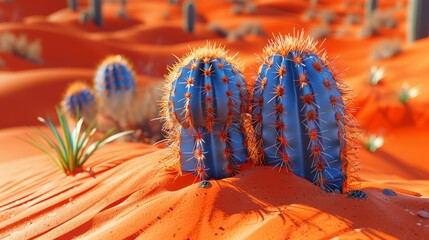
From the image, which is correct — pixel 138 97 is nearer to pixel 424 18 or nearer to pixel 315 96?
pixel 315 96

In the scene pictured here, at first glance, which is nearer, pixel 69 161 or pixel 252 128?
pixel 252 128

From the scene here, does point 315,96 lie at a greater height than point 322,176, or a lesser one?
greater

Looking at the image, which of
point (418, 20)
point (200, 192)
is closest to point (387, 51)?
point (418, 20)

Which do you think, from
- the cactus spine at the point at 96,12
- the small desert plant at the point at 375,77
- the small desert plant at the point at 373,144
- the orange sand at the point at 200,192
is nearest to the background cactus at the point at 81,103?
the orange sand at the point at 200,192

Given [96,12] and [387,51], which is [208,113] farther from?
[96,12]

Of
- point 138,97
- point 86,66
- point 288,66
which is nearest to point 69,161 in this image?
point 288,66

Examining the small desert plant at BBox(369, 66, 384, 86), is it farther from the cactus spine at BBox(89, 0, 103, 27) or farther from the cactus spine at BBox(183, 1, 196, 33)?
the cactus spine at BBox(89, 0, 103, 27)

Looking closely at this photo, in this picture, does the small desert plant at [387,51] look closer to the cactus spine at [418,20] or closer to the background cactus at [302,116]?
the cactus spine at [418,20]

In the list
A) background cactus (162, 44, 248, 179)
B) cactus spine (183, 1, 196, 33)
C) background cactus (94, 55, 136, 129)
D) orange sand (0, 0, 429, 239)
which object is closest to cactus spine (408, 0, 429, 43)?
orange sand (0, 0, 429, 239)
